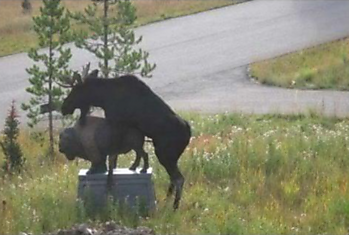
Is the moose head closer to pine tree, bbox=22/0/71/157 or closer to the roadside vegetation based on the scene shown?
pine tree, bbox=22/0/71/157

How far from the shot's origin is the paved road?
18703mm

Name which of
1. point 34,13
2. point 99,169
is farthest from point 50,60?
point 34,13

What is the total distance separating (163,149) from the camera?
966cm

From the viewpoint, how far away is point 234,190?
34.9 ft

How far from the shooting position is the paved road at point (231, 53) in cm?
1870

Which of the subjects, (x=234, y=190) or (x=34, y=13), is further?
(x=34, y=13)

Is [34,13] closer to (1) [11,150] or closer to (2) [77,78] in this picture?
(1) [11,150]

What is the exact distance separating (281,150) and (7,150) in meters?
→ 3.60

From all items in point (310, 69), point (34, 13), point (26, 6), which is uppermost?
point (26, 6)

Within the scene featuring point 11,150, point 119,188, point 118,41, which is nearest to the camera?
point 119,188

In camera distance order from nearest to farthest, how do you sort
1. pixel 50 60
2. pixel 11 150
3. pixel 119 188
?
1. pixel 119 188
2. pixel 11 150
3. pixel 50 60

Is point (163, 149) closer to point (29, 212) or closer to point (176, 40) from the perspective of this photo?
point (29, 212)

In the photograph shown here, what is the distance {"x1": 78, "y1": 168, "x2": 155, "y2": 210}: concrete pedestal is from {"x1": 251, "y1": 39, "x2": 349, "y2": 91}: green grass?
1026cm

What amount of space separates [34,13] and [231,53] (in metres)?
7.95
